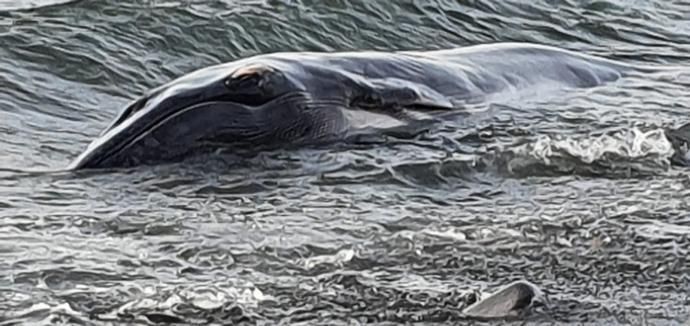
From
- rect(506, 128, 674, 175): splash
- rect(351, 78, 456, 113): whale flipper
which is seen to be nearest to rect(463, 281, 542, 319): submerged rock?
rect(506, 128, 674, 175): splash

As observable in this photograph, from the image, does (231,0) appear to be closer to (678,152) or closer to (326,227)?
(678,152)

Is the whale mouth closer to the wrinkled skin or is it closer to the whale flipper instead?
the wrinkled skin

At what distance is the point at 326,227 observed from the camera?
523 centimetres

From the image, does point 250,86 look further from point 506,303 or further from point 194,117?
point 506,303

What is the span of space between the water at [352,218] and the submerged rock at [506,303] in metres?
0.05

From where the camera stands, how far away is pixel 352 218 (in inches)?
211

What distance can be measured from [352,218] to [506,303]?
1091 millimetres

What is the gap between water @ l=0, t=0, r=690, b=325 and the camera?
14.5 ft

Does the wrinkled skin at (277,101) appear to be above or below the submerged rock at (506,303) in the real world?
below

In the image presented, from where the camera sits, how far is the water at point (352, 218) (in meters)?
4.42

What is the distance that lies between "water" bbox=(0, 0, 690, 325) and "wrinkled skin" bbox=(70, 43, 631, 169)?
12cm

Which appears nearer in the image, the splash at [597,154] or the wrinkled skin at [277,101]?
the wrinkled skin at [277,101]

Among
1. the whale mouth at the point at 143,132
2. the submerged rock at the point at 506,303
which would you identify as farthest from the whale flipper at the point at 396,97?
the submerged rock at the point at 506,303

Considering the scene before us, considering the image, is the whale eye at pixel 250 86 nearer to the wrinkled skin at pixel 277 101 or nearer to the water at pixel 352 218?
the wrinkled skin at pixel 277 101
